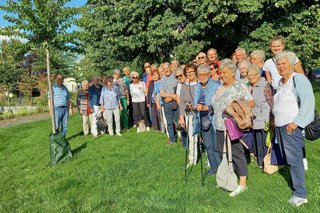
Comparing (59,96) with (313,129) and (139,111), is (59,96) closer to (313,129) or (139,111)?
(139,111)

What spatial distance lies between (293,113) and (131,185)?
2942mm

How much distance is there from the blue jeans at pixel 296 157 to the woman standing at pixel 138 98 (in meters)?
6.76

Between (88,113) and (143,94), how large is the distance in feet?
6.05

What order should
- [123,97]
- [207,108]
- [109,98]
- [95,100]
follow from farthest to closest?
1. [123,97]
2. [95,100]
3. [109,98]
4. [207,108]

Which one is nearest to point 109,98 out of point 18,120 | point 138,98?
point 138,98

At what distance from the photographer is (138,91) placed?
36.4 feet

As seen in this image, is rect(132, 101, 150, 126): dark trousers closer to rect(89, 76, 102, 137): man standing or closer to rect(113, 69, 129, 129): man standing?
rect(113, 69, 129, 129): man standing

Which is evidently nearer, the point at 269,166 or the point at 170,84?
the point at 269,166

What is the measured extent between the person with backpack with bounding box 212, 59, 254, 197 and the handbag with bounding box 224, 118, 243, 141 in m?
0.14

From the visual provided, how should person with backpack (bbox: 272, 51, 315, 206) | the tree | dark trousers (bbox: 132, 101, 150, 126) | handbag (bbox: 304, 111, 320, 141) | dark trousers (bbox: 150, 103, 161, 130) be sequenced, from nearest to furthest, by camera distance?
person with backpack (bbox: 272, 51, 315, 206) < handbag (bbox: 304, 111, 320, 141) < the tree < dark trousers (bbox: 150, 103, 161, 130) < dark trousers (bbox: 132, 101, 150, 126)

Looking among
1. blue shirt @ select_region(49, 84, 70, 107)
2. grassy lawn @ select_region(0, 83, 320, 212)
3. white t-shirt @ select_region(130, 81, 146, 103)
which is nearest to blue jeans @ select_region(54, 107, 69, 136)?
blue shirt @ select_region(49, 84, 70, 107)

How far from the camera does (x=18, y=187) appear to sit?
22.4 ft

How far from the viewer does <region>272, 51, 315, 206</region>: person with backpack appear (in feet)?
14.7

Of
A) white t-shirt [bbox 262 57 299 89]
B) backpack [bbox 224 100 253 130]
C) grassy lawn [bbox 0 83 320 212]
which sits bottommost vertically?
grassy lawn [bbox 0 83 320 212]
